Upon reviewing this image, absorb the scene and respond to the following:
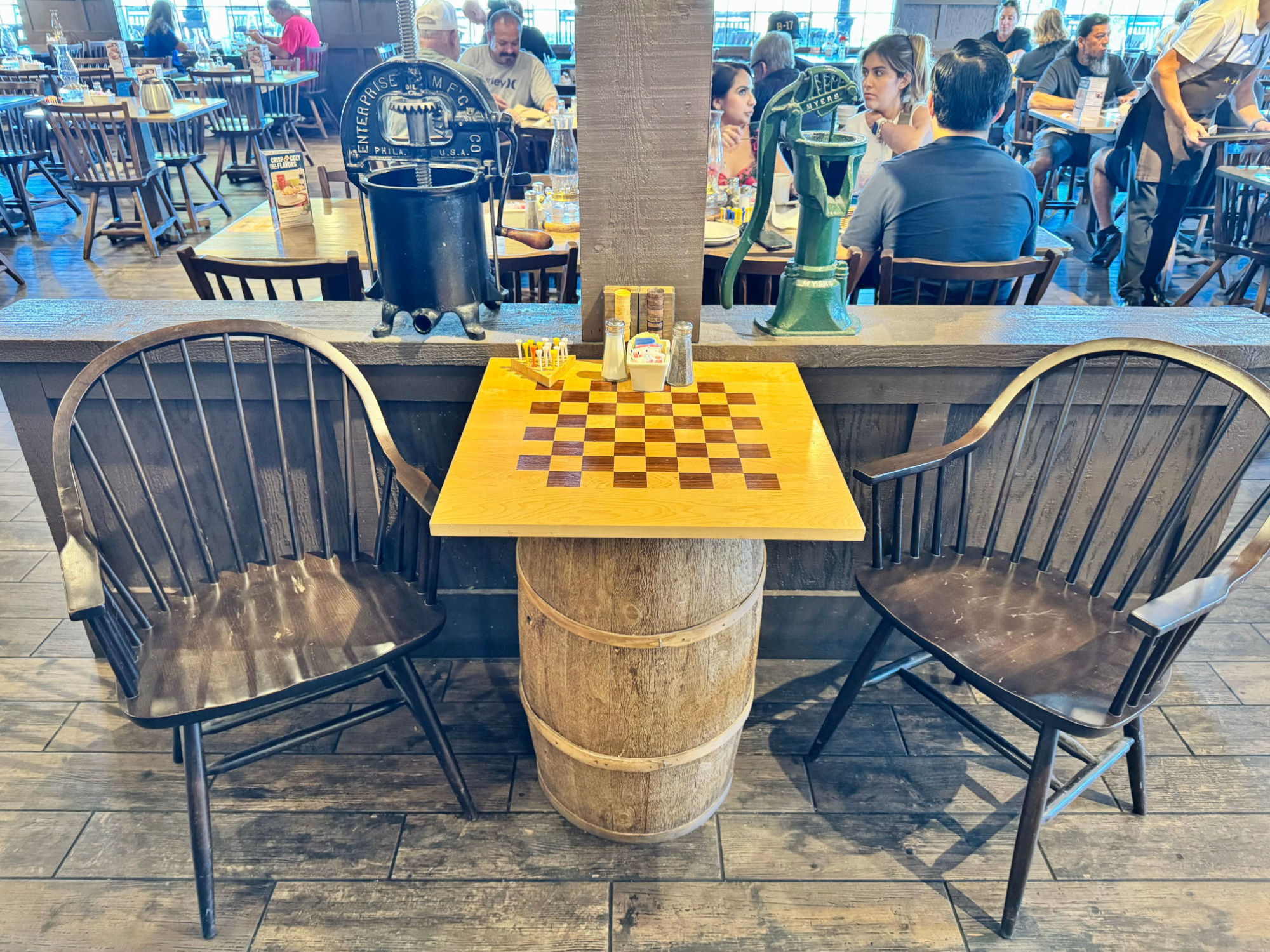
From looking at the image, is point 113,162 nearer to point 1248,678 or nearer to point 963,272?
point 963,272

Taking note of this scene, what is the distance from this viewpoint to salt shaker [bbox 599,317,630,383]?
171 cm

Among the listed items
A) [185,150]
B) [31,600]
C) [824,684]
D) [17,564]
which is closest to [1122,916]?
[824,684]

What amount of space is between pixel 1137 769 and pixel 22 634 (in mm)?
2816

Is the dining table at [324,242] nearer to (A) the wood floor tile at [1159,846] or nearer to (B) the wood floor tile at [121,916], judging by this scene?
(A) the wood floor tile at [1159,846]

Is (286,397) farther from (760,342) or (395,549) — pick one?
(760,342)

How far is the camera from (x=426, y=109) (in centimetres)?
179

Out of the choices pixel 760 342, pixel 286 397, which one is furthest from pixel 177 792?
pixel 760 342

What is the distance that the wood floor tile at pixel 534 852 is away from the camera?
172 cm

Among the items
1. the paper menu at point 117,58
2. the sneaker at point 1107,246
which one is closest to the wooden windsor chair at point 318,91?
the paper menu at point 117,58

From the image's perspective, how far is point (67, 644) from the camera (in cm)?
230

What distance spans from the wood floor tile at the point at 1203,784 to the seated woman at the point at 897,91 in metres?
2.49

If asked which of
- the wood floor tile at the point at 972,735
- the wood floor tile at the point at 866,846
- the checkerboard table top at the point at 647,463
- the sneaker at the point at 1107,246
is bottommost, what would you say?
the wood floor tile at the point at 866,846

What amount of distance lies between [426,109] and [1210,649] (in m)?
2.42

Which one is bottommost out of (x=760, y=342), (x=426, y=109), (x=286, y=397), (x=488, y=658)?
(x=488, y=658)
